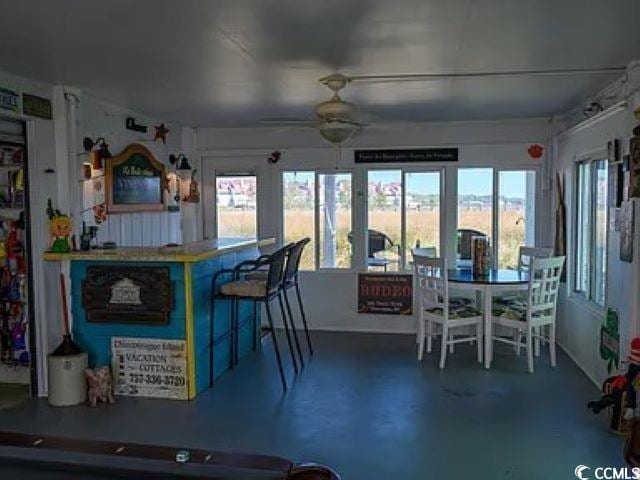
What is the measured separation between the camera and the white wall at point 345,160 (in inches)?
257

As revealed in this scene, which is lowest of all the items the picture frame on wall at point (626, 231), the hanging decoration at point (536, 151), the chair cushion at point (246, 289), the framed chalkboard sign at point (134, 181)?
the chair cushion at point (246, 289)

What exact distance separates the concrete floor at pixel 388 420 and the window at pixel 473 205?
173 centimetres

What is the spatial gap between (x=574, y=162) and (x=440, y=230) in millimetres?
1646

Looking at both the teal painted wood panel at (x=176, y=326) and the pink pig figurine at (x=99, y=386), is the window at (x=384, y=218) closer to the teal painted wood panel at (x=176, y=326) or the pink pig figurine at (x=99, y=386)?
the teal painted wood panel at (x=176, y=326)

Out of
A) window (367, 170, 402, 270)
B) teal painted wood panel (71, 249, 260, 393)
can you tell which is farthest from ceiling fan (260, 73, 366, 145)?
window (367, 170, 402, 270)

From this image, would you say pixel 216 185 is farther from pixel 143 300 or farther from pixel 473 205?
pixel 473 205

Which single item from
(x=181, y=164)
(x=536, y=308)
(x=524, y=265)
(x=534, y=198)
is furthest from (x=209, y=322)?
(x=534, y=198)

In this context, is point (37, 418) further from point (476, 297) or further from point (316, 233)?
point (476, 297)

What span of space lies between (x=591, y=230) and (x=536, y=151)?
1461 millimetres

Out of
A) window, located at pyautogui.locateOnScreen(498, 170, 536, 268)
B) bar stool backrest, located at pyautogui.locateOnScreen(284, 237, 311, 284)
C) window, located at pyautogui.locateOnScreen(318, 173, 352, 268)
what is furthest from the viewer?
window, located at pyautogui.locateOnScreen(318, 173, 352, 268)

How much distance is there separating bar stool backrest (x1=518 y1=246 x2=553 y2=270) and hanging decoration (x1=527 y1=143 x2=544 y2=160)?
3.28ft

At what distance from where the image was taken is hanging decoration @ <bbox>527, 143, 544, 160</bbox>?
6434 mm

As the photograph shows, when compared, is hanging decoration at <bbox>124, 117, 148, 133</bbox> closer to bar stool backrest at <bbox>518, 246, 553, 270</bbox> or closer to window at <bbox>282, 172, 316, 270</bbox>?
window at <bbox>282, 172, 316, 270</bbox>

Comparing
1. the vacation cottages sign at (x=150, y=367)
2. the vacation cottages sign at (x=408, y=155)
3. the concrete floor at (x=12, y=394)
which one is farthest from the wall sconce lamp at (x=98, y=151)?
the vacation cottages sign at (x=408, y=155)
